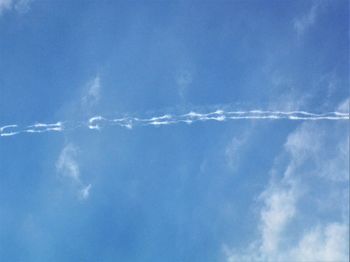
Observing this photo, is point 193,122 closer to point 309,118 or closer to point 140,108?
point 140,108

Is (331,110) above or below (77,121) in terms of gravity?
below

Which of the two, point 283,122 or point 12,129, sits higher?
point 12,129

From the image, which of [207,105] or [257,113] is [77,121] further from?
[257,113]

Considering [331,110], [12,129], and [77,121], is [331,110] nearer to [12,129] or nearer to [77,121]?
[77,121]

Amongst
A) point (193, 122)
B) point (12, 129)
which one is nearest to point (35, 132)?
point (12, 129)

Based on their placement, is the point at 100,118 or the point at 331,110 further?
the point at 100,118

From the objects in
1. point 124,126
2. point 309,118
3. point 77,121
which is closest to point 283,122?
point 309,118
